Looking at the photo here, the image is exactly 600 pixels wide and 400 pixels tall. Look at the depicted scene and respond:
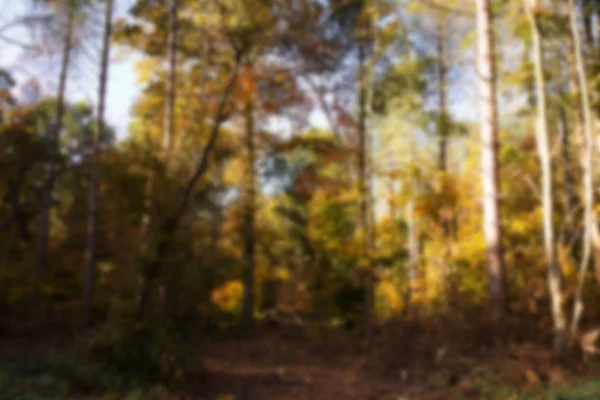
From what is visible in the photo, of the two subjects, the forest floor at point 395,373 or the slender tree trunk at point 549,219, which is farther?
the slender tree trunk at point 549,219

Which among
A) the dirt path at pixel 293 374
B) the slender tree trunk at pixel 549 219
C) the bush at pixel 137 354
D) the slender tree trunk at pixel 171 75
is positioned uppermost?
the slender tree trunk at pixel 171 75

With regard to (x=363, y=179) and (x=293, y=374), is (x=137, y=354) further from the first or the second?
(x=363, y=179)

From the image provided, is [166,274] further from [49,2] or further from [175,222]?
[49,2]

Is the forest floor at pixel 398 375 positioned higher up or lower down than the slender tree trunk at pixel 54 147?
lower down

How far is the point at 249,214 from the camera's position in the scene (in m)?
19.6

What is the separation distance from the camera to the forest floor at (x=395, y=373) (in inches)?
305

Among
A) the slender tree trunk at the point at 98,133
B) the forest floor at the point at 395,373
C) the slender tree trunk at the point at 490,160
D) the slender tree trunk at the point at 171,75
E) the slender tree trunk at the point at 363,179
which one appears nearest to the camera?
the forest floor at the point at 395,373

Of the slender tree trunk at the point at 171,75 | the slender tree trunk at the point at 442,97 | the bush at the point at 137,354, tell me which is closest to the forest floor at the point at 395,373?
the bush at the point at 137,354

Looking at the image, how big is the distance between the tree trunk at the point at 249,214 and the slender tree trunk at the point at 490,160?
304 inches

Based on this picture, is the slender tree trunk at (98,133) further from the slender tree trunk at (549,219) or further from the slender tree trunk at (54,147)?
the slender tree trunk at (549,219)

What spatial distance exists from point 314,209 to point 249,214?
4301mm

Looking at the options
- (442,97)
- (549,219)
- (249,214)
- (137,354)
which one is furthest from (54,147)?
(549,219)

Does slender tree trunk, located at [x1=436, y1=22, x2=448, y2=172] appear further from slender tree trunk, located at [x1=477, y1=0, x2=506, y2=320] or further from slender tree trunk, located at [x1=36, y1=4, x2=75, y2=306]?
slender tree trunk, located at [x1=36, y1=4, x2=75, y2=306]

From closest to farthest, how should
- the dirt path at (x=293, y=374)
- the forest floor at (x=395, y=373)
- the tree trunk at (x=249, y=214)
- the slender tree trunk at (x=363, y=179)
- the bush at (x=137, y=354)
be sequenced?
the forest floor at (x=395, y=373)
the dirt path at (x=293, y=374)
the bush at (x=137, y=354)
the slender tree trunk at (x=363, y=179)
the tree trunk at (x=249, y=214)
